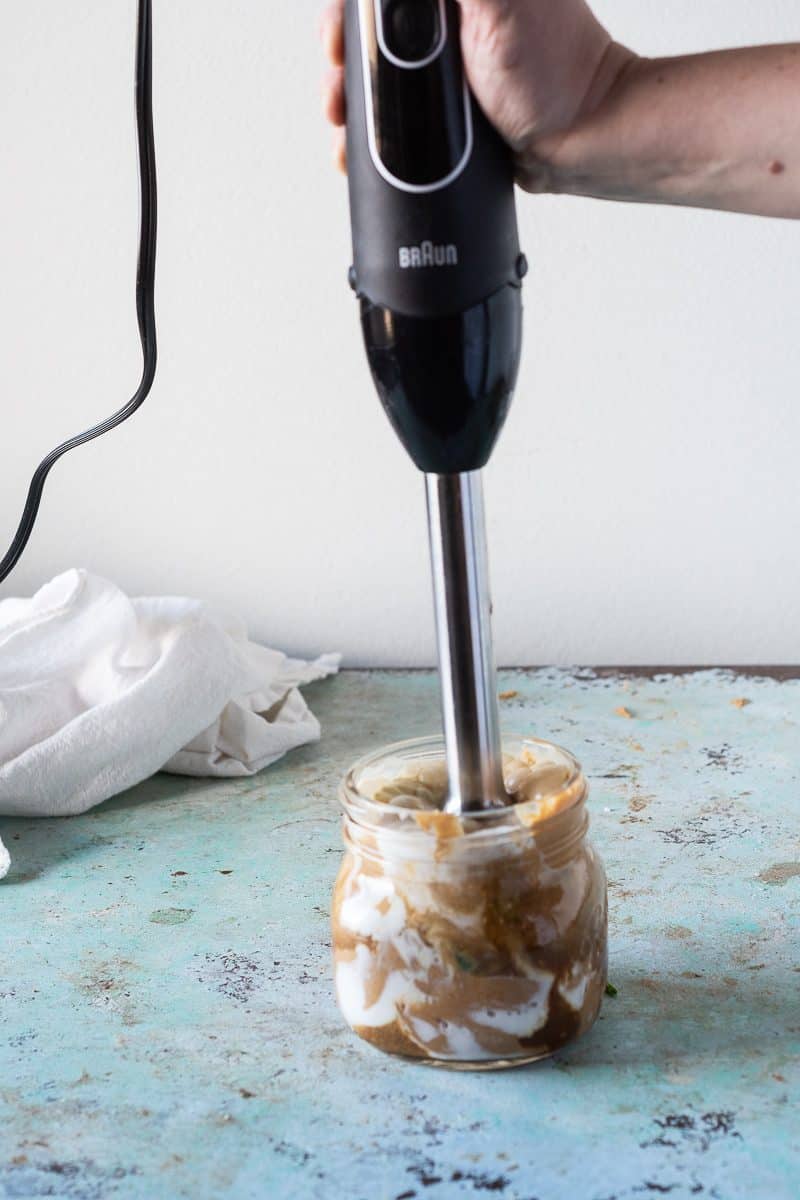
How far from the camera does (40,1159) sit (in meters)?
0.57

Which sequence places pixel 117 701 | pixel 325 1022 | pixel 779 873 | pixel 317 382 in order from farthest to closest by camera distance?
pixel 317 382 < pixel 117 701 < pixel 779 873 < pixel 325 1022

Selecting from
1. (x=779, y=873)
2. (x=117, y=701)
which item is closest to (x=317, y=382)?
(x=117, y=701)

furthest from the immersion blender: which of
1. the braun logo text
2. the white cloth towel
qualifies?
the white cloth towel

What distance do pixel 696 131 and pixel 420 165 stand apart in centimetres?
15

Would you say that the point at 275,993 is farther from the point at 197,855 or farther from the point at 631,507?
the point at 631,507

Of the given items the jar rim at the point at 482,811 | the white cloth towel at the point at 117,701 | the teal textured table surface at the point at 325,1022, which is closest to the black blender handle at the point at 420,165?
the jar rim at the point at 482,811

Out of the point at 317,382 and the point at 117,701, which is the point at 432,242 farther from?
the point at 317,382

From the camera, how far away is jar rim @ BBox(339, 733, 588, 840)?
2.00ft

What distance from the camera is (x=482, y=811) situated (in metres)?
0.62

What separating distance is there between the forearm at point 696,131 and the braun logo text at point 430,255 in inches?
3.5

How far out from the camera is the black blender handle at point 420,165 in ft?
1.79

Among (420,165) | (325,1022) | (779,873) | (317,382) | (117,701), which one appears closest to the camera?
(420,165)

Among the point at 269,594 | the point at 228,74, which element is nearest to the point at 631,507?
the point at 269,594

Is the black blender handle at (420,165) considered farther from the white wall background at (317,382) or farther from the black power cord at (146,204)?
the white wall background at (317,382)
